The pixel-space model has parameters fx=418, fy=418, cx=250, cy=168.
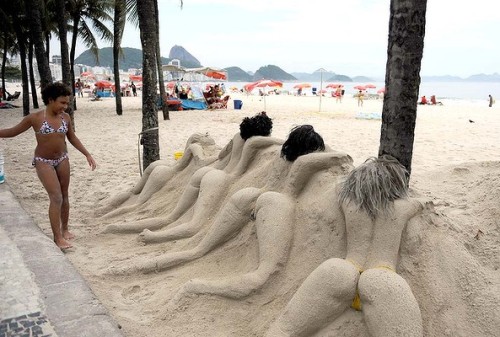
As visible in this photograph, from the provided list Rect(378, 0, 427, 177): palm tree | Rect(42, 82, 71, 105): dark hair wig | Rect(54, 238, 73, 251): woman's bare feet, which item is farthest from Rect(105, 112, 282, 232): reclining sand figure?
Rect(42, 82, 71, 105): dark hair wig

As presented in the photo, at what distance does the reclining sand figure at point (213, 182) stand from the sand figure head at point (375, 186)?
1453mm

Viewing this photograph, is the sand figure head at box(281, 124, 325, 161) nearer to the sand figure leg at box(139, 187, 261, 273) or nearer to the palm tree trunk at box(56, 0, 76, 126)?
the sand figure leg at box(139, 187, 261, 273)

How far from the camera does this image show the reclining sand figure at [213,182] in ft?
12.5

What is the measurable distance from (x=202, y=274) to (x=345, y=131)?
31.8ft

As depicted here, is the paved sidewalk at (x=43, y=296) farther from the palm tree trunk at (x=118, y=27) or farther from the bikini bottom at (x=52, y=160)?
the palm tree trunk at (x=118, y=27)

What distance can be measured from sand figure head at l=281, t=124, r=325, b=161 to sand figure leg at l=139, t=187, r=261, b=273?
0.40 metres

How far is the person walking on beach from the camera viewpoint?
12.5 feet

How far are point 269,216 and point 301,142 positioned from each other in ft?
2.19

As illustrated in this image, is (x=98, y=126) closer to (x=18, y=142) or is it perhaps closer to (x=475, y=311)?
(x=18, y=142)

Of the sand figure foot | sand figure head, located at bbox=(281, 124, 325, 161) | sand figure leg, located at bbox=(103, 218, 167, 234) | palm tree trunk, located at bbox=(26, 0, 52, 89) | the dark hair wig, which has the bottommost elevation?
sand figure leg, located at bbox=(103, 218, 167, 234)

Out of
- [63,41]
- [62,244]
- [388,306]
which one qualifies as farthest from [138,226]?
[63,41]

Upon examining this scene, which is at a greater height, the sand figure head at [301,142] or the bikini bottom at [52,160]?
the sand figure head at [301,142]

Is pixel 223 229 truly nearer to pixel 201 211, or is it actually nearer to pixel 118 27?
pixel 201 211

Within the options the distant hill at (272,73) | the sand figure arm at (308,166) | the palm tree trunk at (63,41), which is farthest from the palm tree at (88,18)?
the distant hill at (272,73)
